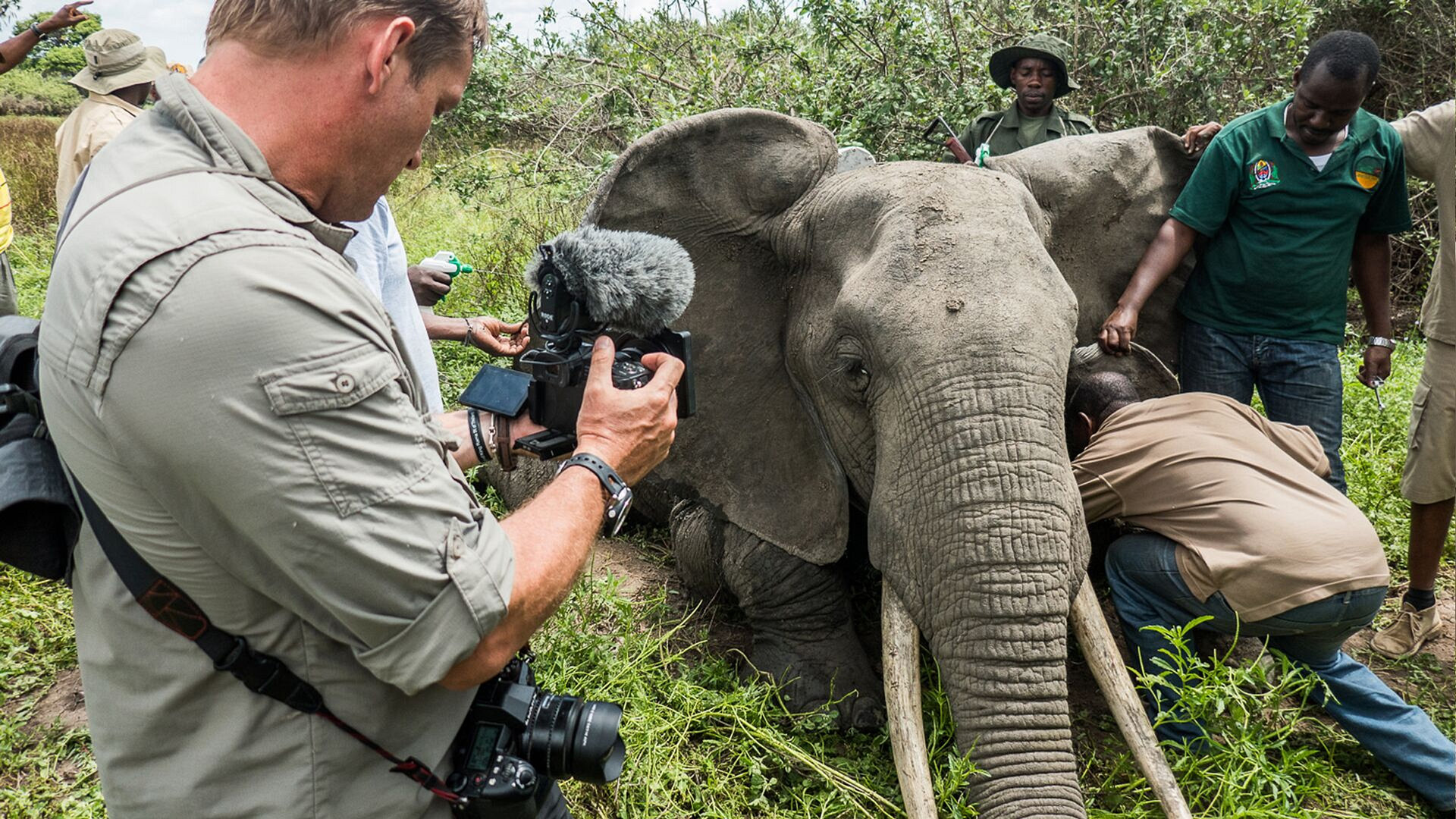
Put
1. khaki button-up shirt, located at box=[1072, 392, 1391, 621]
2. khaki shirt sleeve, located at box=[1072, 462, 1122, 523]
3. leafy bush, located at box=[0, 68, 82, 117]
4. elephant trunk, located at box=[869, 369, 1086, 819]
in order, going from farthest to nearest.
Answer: leafy bush, located at box=[0, 68, 82, 117] < khaki shirt sleeve, located at box=[1072, 462, 1122, 523] < khaki button-up shirt, located at box=[1072, 392, 1391, 621] < elephant trunk, located at box=[869, 369, 1086, 819]

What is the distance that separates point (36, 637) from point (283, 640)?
11.3ft

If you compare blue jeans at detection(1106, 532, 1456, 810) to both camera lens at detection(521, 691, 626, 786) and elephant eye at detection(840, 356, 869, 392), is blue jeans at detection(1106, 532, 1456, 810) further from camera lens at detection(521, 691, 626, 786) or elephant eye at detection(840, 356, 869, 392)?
camera lens at detection(521, 691, 626, 786)

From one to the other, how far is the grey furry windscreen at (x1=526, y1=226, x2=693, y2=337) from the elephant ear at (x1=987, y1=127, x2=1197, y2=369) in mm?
2236

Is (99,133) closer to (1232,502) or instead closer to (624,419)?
(624,419)

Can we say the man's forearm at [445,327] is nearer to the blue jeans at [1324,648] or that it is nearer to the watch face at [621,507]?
the blue jeans at [1324,648]

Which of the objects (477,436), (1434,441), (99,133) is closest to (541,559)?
(477,436)

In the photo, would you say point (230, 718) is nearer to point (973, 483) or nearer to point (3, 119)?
point (973, 483)

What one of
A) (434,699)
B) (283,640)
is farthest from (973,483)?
(283,640)

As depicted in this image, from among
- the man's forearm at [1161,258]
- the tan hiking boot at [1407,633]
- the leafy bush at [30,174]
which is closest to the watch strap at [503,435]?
the man's forearm at [1161,258]

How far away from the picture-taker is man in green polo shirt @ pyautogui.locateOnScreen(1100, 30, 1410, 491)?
14.5ft

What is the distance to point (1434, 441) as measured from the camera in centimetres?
444

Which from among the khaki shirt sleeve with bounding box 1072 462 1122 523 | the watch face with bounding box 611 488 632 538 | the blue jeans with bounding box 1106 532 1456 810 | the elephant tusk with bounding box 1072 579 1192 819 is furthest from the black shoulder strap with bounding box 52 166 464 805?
the khaki shirt sleeve with bounding box 1072 462 1122 523

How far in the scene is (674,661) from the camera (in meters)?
4.02

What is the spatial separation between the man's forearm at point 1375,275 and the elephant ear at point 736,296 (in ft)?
8.18
